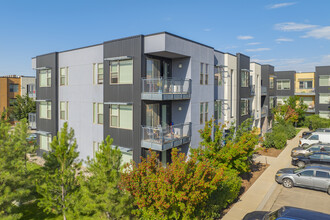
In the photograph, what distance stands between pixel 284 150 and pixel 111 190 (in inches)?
967

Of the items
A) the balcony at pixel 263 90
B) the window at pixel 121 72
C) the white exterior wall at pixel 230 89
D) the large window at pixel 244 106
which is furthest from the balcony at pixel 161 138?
the balcony at pixel 263 90

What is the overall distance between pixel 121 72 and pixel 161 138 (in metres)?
5.73

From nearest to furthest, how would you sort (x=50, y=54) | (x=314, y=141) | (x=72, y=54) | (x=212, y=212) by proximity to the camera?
(x=212, y=212) → (x=72, y=54) → (x=50, y=54) → (x=314, y=141)

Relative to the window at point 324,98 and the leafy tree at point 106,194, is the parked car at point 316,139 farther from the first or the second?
the leafy tree at point 106,194

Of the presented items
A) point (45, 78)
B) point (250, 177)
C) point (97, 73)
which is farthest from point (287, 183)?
point (45, 78)

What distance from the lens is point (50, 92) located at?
22.9 metres

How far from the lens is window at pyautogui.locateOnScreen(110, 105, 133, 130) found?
16.6 meters

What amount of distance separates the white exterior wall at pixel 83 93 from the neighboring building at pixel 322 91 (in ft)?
135

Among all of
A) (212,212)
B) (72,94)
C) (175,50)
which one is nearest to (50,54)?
(72,94)

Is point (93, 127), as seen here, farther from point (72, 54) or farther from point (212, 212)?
point (212, 212)

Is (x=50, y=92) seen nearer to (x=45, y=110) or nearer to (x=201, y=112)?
(x=45, y=110)

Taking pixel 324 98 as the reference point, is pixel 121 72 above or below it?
above

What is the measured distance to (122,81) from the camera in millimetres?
16828

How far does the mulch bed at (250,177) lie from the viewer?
47.5 ft
